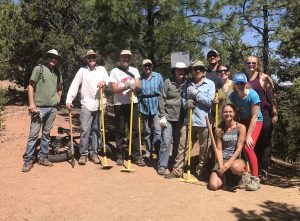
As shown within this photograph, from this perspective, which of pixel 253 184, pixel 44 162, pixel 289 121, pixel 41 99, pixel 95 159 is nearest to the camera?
pixel 253 184

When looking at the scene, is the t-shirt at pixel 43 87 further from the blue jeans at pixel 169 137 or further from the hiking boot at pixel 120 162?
the blue jeans at pixel 169 137

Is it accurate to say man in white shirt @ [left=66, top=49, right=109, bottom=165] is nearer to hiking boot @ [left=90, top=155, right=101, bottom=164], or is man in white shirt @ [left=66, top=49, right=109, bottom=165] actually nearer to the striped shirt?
hiking boot @ [left=90, top=155, right=101, bottom=164]

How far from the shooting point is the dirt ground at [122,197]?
16.4 ft

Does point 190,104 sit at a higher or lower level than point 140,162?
higher

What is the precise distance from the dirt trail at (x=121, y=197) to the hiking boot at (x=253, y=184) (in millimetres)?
94

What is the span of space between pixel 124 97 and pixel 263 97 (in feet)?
8.05

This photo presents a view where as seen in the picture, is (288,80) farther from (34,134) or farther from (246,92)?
(34,134)

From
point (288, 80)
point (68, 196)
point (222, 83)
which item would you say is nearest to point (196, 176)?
point (222, 83)

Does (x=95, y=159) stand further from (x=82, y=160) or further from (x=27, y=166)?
(x=27, y=166)

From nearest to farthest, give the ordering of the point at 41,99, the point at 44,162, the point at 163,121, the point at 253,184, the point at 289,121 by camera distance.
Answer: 1. the point at 253,184
2. the point at 163,121
3. the point at 41,99
4. the point at 44,162
5. the point at 289,121

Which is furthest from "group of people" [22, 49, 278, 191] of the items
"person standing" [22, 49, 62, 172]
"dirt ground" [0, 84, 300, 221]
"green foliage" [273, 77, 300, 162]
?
"green foliage" [273, 77, 300, 162]

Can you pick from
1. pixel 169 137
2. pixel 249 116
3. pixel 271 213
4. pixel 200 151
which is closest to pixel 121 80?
pixel 169 137

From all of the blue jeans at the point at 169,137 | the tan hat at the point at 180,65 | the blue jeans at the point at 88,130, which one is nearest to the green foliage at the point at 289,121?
the tan hat at the point at 180,65

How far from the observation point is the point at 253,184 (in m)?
6.02
